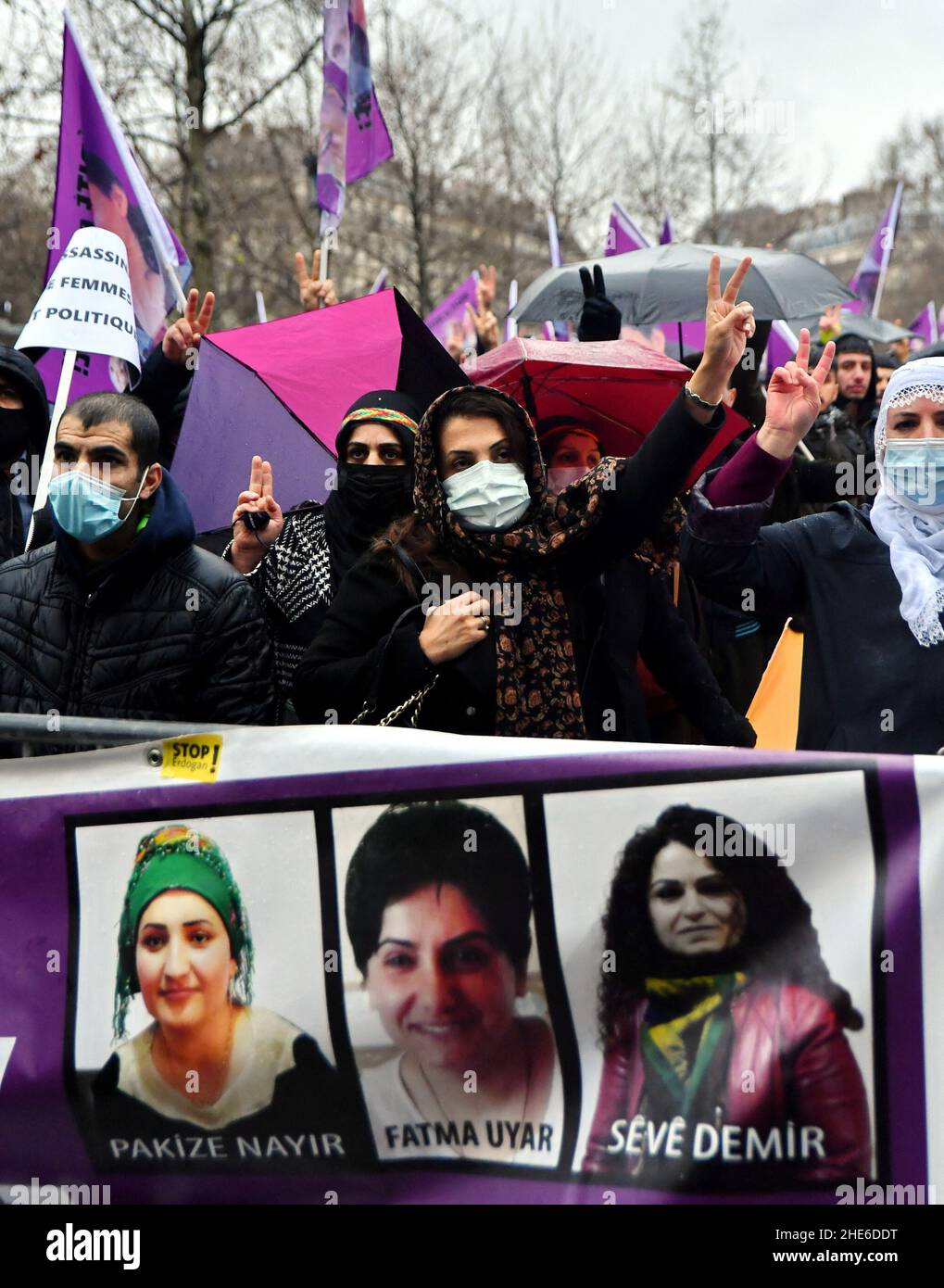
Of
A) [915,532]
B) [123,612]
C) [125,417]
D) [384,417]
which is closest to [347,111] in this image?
[384,417]

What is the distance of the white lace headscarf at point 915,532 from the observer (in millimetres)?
3471

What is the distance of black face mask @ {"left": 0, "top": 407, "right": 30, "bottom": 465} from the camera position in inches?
190

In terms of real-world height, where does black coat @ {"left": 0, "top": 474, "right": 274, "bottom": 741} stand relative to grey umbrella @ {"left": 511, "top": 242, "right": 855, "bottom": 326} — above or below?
below

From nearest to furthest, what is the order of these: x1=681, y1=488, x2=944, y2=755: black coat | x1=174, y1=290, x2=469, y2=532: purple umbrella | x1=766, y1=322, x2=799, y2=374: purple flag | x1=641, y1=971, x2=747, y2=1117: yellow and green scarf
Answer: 1. x1=641, y1=971, x2=747, y2=1117: yellow and green scarf
2. x1=681, y1=488, x2=944, y2=755: black coat
3. x1=174, y1=290, x2=469, y2=532: purple umbrella
4. x1=766, y1=322, x2=799, y2=374: purple flag

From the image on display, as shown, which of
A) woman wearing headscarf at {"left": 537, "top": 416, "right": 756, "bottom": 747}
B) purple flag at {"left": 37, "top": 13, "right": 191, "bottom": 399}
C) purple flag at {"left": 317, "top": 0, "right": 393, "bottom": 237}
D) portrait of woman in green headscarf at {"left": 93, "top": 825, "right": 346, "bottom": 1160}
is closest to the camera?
portrait of woman in green headscarf at {"left": 93, "top": 825, "right": 346, "bottom": 1160}

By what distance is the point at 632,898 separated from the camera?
2.86 meters

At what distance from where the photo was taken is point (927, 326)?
15.9m

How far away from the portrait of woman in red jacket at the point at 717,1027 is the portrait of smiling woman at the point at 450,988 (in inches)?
6.3

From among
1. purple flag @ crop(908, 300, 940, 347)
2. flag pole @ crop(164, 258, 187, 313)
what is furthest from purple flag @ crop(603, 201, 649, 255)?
purple flag @ crop(908, 300, 940, 347)

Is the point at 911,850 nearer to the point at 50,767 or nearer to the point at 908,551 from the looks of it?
the point at 908,551

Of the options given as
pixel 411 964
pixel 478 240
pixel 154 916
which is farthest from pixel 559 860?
pixel 478 240

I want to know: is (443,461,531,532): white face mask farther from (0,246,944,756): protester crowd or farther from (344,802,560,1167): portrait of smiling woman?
(344,802,560,1167): portrait of smiling woman

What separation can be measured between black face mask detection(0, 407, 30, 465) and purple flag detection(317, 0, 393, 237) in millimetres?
3692

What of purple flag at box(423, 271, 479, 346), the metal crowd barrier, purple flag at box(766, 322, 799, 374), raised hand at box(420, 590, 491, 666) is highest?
purple flag at box(423, 271, 479, 346)
